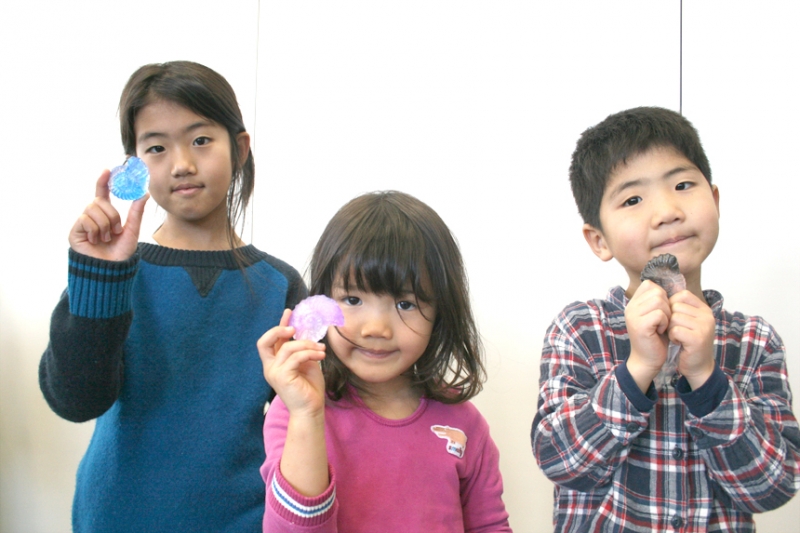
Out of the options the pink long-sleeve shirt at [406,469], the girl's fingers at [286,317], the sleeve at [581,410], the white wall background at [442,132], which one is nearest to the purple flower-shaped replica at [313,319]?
the girl's fingers at [286,317]

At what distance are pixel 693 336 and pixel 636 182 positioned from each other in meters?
0.25

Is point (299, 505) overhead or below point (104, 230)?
below

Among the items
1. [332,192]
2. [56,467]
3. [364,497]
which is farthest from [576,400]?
[56,467]

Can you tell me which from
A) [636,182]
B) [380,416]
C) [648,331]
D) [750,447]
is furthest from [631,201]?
[380,416]

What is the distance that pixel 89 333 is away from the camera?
0.77m

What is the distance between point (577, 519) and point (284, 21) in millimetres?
1309

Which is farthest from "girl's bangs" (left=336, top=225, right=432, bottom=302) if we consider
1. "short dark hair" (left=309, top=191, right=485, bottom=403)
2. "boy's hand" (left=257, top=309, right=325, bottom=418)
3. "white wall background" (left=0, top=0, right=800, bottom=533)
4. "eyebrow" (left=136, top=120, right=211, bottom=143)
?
Result: "white wall background" (left=0, top=0, right=800, bottom=533)

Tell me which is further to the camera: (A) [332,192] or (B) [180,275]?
(A) [332,192]

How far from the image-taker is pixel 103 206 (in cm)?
78

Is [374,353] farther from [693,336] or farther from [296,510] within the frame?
[693,336]

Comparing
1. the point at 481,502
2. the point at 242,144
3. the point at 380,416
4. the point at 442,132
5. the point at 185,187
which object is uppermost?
the point at 442,132

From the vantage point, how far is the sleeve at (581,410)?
2.47ft

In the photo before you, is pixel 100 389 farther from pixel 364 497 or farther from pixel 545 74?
pixel 545 74

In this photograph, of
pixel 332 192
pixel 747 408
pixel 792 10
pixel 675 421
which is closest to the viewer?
pixel 747 408
